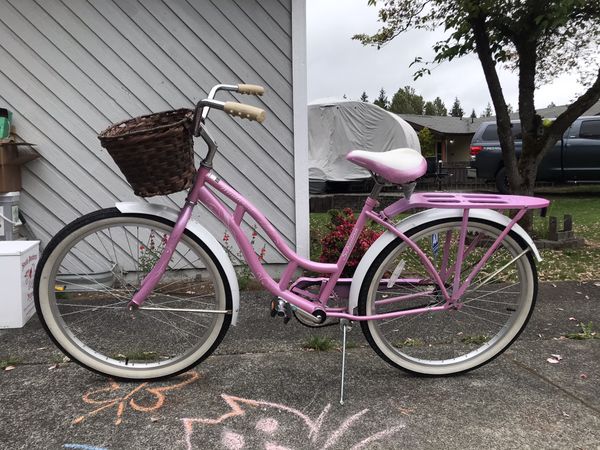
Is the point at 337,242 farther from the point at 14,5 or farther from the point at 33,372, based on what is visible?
the point at 14,5

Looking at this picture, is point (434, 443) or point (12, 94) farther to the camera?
point (12, 94)

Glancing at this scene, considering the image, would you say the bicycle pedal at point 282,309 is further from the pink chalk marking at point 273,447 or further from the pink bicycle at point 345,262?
the pink chalk marking at point 273,447

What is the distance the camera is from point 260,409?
206cm

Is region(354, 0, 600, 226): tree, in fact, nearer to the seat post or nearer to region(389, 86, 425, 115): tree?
the seat post

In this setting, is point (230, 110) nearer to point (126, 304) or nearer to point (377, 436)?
point (126, 304)

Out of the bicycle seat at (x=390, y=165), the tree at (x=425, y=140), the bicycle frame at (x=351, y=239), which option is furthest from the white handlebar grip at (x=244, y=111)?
the tree at (x=425, y=140)

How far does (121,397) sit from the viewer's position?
2.15 metres

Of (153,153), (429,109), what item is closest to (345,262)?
(153,153)

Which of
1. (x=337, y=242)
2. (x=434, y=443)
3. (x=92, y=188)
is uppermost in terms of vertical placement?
(x=92, y=188)

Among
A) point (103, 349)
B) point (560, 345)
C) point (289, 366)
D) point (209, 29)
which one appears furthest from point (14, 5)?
point (560, 345)

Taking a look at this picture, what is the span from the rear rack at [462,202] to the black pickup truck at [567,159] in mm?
9123

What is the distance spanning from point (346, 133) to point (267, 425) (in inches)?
389

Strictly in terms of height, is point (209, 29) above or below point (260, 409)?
above

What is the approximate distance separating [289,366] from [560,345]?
1.60 metres
